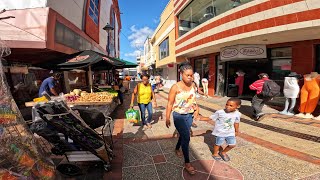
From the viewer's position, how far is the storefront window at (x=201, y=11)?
32.7 ft

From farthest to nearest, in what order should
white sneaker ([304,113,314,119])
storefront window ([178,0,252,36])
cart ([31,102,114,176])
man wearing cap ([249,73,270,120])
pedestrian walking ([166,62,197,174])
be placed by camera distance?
storefront window ([178,0,252,36]) < white sneaker ([304,113,314,119]) < man wearing cap ([249,73,270,120]) < pedestrian walking ([166,62,197,174]) < cart ([31,102,114,176])

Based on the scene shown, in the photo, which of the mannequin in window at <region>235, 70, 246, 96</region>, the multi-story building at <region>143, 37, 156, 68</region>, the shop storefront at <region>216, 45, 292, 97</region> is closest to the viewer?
the shop storefront at <region>216, 45, 292, 97</region>

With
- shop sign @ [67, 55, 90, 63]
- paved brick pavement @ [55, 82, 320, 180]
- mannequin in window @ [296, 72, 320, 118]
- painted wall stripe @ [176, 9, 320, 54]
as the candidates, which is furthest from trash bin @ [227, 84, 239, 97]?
shop sign @ [67, 55, 90, 63]

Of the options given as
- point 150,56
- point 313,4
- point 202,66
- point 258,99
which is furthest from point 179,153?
point 150,56

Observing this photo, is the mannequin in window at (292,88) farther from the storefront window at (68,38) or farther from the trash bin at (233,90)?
the storefront window at (68,38)

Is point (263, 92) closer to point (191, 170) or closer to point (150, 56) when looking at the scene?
point (191, 170)

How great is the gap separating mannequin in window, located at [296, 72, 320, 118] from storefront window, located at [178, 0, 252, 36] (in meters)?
4.18

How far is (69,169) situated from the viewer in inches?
127

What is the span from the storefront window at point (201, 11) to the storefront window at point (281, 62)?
8.99 feet

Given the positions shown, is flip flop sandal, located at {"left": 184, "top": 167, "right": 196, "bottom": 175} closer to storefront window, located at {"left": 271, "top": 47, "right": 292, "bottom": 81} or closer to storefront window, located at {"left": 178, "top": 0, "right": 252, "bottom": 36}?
storefront window, located at {"left": 271, "top": 47, "right": 292, "bottom": 81}

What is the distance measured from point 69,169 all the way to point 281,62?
9.32 m

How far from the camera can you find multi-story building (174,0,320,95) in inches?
261

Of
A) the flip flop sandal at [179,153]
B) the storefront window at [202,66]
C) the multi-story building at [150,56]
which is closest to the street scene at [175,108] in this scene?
the flip flop sandal at [179,153]

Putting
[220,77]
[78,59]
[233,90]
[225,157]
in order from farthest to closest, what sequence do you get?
1. [220,77]
2. [233,90]
3. [78,59]
4. [225,157]
